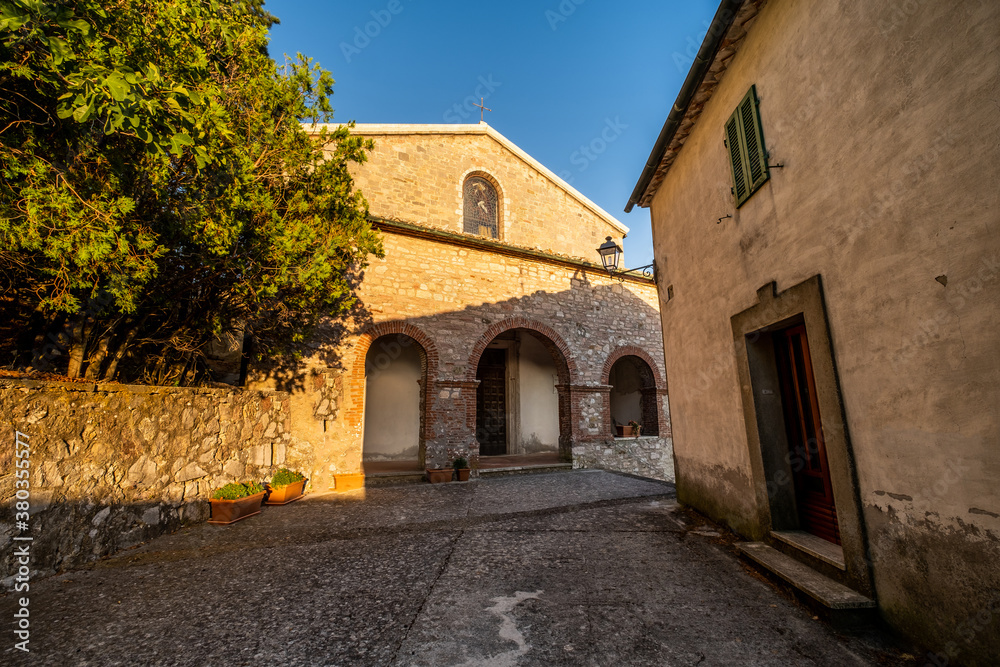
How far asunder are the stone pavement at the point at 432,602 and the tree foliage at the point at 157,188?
2202mm

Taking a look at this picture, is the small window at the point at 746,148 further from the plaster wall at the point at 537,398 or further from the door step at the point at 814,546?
the plaster wall at the point at 537,398

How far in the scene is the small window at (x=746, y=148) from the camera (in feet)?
11.9

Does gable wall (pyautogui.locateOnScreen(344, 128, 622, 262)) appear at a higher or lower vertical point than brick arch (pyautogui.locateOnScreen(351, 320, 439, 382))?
higher

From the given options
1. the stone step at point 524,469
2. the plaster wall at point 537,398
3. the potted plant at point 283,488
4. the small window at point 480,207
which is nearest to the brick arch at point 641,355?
the plaster wall at point 537,398

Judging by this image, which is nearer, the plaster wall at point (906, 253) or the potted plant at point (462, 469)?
the plaster wall at point (906, 253)

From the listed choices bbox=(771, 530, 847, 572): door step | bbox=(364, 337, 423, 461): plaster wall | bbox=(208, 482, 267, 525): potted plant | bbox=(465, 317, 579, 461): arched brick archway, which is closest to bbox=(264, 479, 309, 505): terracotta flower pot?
bbox=(208, 482, 267, 525): potted plant

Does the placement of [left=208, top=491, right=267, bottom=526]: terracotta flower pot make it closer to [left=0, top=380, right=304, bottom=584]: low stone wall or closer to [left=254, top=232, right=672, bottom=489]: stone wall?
[left=0, top=380, right=304, bottom=584]: low stone wall

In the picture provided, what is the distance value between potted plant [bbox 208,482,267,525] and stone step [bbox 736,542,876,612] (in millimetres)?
5650

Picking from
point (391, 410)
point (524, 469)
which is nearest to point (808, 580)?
point (524, 469)

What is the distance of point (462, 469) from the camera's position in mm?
8047

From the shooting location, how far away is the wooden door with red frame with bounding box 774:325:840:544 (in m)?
3.40

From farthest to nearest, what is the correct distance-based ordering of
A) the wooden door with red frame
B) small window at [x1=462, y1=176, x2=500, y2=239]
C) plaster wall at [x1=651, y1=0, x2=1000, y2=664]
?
small window at [x1=462, y1=176, x2=500, y2=239]
the wooden door with red frame
plaster wall at [x1=651, y1=0, x2=1000, y2=664]

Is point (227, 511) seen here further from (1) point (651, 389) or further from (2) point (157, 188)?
(1) point (651, 389)

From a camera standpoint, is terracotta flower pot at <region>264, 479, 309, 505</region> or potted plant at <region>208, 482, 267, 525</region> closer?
potted plant at <region>208, 482, 267, 525</region>
